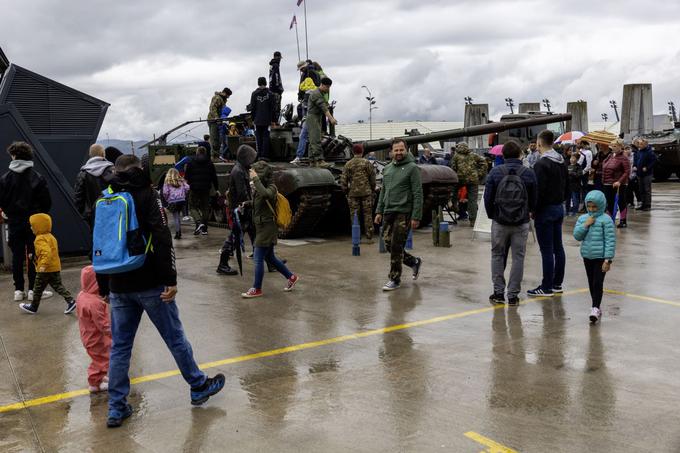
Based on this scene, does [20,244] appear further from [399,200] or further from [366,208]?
[366,208]

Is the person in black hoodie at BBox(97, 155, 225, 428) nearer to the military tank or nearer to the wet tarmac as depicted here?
the wet tarmac

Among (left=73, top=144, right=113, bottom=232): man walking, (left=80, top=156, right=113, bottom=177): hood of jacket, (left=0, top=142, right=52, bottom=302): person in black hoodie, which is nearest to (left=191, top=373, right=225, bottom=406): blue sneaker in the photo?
(left=73, top=144, right=113, bottom=232): man walking

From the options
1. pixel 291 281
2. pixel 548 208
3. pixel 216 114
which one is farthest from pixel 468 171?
pixel 291 281

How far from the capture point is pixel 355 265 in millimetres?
10117

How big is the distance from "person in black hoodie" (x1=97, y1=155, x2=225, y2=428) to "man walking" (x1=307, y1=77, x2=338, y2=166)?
8.08 meters

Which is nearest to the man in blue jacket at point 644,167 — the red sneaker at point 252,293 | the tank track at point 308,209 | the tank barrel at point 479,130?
the tank barrel at point 479,130

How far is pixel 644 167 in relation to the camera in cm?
1650

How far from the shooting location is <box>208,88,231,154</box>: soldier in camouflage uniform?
16797 millimetres

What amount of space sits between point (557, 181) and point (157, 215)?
15.9 ft

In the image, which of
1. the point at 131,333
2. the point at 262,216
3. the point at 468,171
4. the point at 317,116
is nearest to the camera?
the point at 131,333

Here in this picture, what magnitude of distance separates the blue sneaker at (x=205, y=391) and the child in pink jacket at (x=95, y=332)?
0.83 meters

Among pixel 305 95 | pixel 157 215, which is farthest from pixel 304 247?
pixel 157 215

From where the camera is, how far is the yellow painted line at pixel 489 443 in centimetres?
396

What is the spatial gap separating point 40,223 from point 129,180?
359 centimetres
